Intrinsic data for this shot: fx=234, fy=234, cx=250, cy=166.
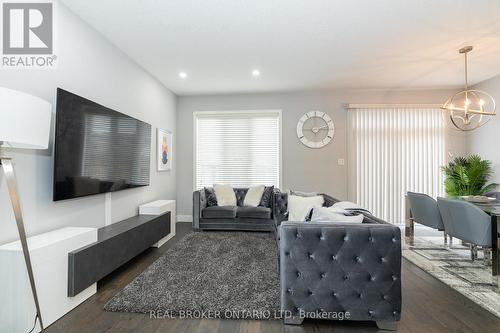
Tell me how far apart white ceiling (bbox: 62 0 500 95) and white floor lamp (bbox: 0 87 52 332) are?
4.86 feet

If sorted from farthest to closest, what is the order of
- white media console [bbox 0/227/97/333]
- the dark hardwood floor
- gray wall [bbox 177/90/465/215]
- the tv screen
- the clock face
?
1. the clock face
2. gray wall [bbox 177/90/465/215]
3. the tv screen
4. the dark hardwood floor
5. white media console [bbox 0/227/97/333]

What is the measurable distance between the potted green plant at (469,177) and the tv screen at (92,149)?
5.64m

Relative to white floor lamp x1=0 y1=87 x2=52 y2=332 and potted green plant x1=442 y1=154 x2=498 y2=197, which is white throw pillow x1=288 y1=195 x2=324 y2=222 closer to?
white floor lamp x1=0 y1=87 x2=52 y2=332

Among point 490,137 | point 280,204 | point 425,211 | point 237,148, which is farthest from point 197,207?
point 490,137

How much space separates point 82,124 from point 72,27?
106 centimetres

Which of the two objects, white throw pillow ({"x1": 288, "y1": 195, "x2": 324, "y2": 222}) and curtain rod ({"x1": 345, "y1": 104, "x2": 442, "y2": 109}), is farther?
curtain rod ({"x1": 345, "y1": 104, "x2": 442, "y2": 109})

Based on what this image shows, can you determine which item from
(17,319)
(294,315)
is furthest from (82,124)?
(294,315)

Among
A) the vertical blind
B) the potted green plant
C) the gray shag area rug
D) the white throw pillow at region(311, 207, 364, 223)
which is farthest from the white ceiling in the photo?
the gray shag area rug

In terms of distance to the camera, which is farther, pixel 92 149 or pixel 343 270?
pixel 92 149

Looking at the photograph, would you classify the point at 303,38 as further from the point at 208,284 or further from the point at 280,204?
the point at 208,284

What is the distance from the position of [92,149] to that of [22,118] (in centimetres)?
119

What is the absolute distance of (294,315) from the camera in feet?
6.00

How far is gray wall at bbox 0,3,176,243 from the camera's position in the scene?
2.00 m

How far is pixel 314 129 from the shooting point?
5156mm
